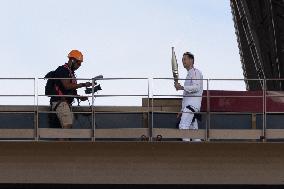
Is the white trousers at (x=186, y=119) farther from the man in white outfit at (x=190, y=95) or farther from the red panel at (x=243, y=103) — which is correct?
the red panel at (x=243, y=103)

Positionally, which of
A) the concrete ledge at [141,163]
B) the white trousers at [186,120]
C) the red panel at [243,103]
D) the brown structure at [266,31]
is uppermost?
the brown structure at [266,31]

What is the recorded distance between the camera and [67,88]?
10.1m

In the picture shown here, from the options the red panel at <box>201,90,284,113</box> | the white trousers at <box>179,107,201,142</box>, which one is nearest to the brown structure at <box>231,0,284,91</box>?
the red panel at <box>201,90,284,113</box>

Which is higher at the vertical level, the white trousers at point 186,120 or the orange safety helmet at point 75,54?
the orange safety helmet at point 75,54

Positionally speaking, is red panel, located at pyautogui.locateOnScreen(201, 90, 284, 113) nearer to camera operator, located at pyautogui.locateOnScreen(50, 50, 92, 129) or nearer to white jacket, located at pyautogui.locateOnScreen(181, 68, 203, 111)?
white jacket, located at pyautogui.locateOnScreen(181, 68, 203, 111)

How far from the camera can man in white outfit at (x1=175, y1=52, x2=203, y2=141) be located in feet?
33.4

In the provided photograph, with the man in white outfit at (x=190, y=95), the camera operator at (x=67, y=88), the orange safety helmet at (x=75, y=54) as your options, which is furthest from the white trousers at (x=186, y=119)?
the orange safety helmet at (x=75, y=54)

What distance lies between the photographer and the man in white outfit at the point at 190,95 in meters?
10.2

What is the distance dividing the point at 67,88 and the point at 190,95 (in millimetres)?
1800

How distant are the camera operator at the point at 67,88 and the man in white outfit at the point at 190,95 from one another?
142cm

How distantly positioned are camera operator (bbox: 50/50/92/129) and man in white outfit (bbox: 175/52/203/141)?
1.42 m

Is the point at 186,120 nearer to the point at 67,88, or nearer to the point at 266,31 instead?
the point at 67,88

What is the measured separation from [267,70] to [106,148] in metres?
35.5

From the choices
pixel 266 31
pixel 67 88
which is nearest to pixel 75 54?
pixel 67 88
